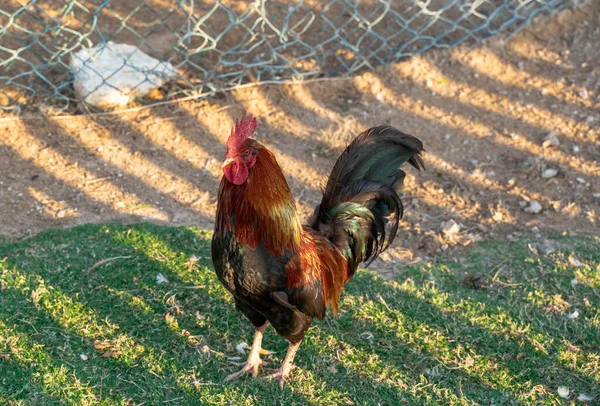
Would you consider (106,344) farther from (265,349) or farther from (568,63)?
(568,63)

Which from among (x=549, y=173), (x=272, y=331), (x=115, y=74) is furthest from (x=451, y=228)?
(x=115, y=74)

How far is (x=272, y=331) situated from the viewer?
3691 millimetres

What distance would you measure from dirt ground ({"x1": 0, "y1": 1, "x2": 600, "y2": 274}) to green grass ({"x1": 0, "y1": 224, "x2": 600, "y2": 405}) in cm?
29

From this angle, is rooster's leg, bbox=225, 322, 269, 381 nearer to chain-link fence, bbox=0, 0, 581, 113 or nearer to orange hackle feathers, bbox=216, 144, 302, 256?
orange hackle feathers, bbox=216, 144, 302, 256

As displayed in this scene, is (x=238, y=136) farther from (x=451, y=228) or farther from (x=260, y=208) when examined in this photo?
(x=451, y=228)

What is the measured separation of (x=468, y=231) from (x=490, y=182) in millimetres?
538

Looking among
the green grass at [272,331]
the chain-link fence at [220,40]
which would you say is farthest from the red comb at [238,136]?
the chain-link fence at [220,40]

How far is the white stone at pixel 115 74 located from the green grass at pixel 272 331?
4.42 feet

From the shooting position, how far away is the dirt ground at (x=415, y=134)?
14.4ft

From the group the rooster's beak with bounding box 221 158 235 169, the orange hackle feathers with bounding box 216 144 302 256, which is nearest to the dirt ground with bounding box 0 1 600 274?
the orange hackle feathers with bounding box 216 144 302 256

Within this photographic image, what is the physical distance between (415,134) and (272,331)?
7.01 ft

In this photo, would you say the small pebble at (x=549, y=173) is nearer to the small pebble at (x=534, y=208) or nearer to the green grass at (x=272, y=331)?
the small pebble at (x=534, y=208)

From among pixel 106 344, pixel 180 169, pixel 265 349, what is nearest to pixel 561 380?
pixel 265 349

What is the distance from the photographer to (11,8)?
5652 mm
